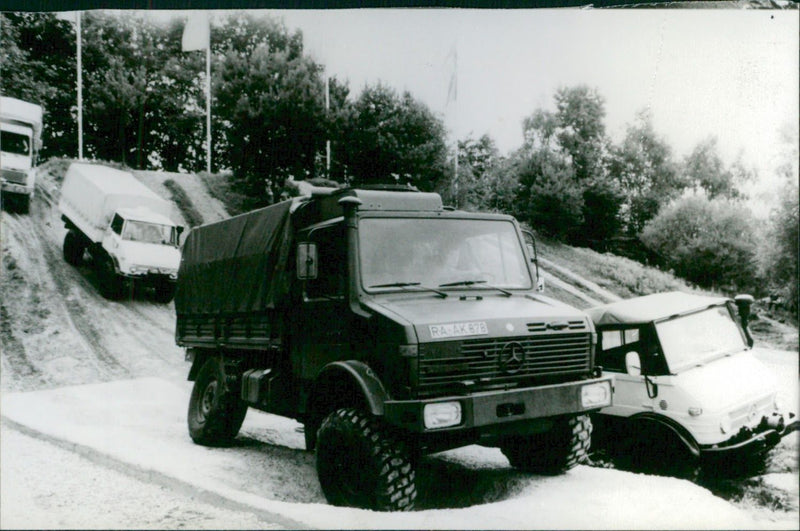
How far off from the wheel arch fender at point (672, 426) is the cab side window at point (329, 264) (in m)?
2.35

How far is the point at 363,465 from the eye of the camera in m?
4.21

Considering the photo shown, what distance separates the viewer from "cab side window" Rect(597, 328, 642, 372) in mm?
5137

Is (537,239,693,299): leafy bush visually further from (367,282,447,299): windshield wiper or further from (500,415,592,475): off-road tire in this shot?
(367,282,447,299): windshield wiper

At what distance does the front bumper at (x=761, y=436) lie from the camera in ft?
14.2

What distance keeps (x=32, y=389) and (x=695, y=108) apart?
476 cm

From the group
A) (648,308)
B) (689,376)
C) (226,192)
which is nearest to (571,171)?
(648,308)

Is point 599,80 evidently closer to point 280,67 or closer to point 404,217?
point 404,217

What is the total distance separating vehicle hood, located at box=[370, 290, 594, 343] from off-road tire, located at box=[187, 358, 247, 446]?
8.36ft

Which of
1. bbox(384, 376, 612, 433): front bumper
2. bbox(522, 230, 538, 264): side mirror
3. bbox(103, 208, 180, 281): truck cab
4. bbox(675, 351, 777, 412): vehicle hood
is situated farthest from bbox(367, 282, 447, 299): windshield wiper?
bbox(103, 208, 180, 281): truck cab

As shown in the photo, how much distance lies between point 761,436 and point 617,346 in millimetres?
1173

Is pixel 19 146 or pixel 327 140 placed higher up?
pixel 327 140

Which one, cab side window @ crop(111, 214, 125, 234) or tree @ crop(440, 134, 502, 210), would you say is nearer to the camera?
tree @ crop(440, 134, 502, 210)

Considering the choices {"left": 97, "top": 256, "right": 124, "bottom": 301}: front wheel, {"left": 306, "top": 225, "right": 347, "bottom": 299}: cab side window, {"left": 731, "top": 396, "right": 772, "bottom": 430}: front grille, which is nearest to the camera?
{"left": 731, "top": 396, "right": 772, "bottom": 430}: front grille

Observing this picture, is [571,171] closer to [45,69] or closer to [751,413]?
[751,413]
